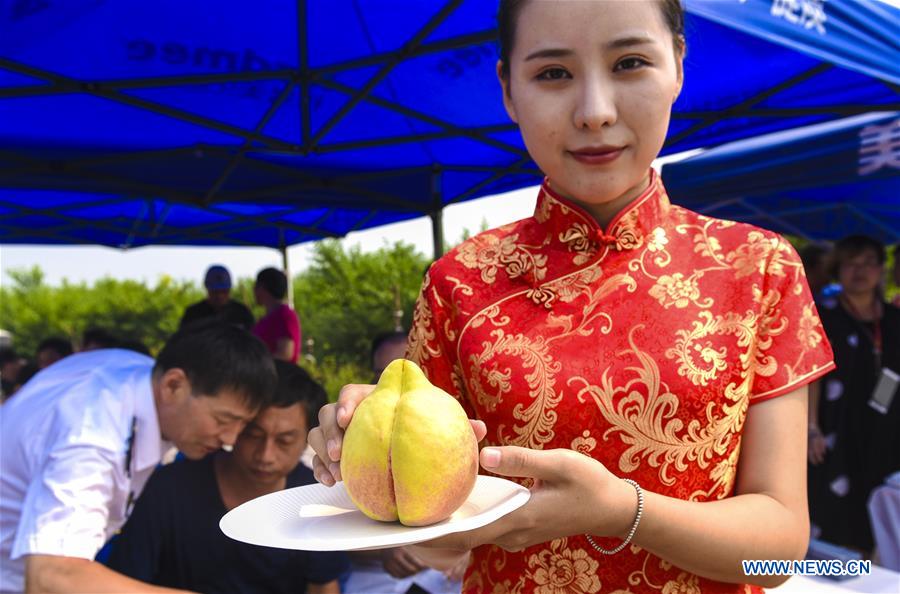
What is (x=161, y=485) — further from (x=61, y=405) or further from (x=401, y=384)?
(x=401, y=384)

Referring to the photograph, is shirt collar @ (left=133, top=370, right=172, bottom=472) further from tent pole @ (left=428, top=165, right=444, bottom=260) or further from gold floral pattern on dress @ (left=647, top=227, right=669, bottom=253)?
tent pole @ (left=428, top=165, right=444, bottom=260)

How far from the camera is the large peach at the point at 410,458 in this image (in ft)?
3.02

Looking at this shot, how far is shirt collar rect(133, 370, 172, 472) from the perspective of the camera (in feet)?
8.61

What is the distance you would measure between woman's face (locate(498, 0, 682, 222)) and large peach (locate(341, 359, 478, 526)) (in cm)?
41

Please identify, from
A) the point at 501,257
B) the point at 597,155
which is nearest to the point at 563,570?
the point at 501,257

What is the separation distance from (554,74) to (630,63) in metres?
0.11

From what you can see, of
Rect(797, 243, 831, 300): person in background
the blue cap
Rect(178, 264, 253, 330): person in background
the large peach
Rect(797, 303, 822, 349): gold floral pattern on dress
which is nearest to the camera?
the large peach

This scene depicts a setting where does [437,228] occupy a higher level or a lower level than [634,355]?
higher

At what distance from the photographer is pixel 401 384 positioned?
1010 millimetres

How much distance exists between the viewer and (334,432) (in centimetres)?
104

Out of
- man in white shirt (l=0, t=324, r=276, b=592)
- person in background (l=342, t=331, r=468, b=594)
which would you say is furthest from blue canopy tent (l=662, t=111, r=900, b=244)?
man in white shirt (l=0, t=324, r=276, b=592)

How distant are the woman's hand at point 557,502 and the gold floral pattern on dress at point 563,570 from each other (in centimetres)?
14

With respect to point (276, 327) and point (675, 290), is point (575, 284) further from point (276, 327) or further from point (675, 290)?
point (276, 327)

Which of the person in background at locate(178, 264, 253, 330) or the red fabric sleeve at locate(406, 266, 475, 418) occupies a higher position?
the person in background at locate(178, 264, 253, 330)
